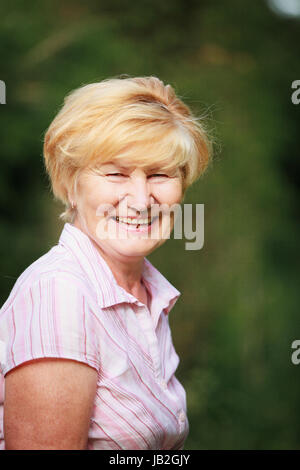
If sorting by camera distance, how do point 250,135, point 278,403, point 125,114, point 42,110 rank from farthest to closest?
1. point 250,135
2. point 42,110
3. point 278,403
4. point 125,114

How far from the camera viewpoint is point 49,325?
98cm

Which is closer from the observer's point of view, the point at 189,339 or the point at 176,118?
the point at 176,118

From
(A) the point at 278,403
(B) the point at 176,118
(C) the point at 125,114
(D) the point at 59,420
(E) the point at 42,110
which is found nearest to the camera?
(D) the point at 59,420

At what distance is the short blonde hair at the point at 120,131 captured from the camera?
3.67 feet

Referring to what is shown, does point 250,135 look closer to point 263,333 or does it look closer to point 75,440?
point 263,333

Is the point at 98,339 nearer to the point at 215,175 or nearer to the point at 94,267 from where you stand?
the point at 94,267

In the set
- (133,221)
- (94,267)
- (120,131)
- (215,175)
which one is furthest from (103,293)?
(215,175)

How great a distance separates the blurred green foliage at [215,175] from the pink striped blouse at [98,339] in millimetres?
2309

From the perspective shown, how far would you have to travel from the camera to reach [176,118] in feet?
4.00

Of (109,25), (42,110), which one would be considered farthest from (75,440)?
(109,25)

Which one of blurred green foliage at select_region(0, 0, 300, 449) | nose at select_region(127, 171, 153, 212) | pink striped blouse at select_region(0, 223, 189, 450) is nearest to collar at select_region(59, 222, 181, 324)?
pink striped blouse at select_region(0, 223, 189, 450)

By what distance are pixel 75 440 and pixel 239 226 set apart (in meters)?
3.18

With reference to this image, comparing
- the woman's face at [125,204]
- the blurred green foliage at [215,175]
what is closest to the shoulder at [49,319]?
the woman's face at [125,204]

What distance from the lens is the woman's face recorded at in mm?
1159
